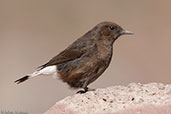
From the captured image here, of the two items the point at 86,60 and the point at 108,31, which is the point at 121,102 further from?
the point at 108,31

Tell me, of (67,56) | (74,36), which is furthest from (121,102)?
(74,36)

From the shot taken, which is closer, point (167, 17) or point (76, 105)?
point (76, 105)

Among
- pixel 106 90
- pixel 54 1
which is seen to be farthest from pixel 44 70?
pixel 54 1

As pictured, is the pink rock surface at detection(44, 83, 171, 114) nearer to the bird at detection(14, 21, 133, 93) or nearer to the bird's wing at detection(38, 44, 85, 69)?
the bird at detection(14, 21, 133, 93)

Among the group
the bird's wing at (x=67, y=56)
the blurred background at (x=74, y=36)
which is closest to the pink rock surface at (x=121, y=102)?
the bird's wing at (x=67, y=56)

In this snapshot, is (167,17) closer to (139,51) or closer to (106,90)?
(139,51)
